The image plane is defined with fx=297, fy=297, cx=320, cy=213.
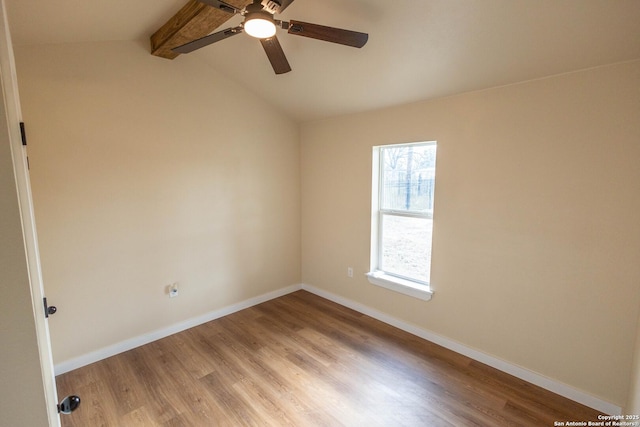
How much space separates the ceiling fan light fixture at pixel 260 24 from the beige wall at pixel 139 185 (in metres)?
1.63

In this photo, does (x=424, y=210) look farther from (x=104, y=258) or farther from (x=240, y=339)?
(x=104, y=258)

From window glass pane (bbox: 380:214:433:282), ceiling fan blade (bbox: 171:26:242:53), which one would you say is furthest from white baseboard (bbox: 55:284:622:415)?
ceiling fan blade (bbox: 171:26:242:53)

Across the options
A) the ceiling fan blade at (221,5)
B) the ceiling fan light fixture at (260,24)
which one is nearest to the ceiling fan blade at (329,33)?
the ceiling fan light fixture at (260,24)

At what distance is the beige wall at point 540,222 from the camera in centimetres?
187

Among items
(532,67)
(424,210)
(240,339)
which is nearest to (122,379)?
(240,339)

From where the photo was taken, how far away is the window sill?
2.86 meters

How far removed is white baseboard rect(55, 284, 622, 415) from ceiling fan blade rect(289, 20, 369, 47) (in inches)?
102

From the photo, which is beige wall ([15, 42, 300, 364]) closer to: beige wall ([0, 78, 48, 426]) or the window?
the window

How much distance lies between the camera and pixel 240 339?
9.55 ft

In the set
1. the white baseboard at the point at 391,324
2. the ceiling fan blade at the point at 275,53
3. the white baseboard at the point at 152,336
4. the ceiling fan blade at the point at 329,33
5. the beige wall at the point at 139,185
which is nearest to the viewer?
the ceiling fan blade at the point at 329,33

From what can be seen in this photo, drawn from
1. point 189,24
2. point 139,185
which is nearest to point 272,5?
point 189,24

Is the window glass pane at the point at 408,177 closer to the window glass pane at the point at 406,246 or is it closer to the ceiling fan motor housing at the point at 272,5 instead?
the window glass pane at the point at 406,246

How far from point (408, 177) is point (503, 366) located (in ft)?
5.95

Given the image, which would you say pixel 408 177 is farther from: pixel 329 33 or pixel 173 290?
pixel 173 290
